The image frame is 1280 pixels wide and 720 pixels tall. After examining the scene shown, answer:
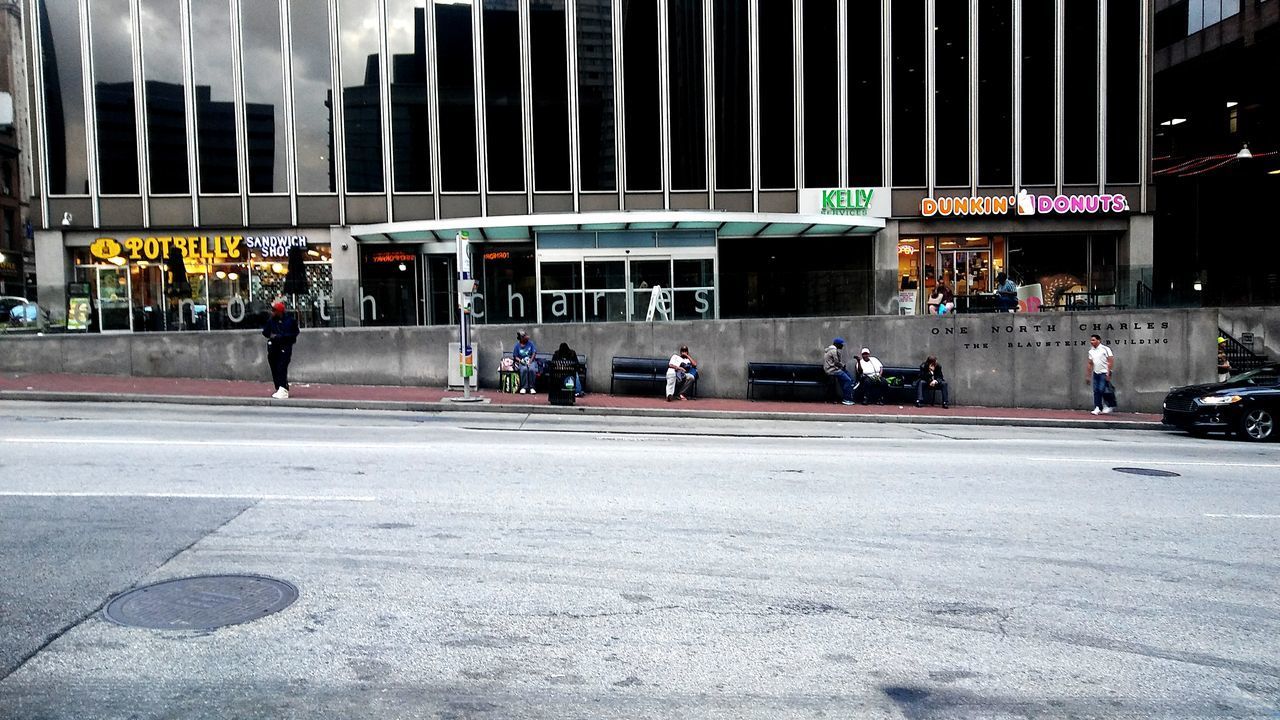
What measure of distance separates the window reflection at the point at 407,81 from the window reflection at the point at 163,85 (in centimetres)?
672

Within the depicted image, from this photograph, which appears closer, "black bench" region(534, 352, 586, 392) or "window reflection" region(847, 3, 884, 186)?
"black bench" region(534, 352, 586, 392)

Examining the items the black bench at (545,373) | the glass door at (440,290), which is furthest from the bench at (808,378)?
the glass door at (440,290)

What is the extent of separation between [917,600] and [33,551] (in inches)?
234

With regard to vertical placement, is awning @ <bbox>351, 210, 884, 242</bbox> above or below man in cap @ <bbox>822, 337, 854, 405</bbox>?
above

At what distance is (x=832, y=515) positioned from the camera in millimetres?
7688

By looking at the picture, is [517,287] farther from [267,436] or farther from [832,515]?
[832,515]

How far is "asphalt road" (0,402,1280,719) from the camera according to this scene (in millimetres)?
4035

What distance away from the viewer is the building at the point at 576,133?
27.8 m

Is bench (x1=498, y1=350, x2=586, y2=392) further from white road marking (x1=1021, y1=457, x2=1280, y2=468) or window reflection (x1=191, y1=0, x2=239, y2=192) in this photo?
window reflection (x1=191, y1=0, x2=239, y2=192)

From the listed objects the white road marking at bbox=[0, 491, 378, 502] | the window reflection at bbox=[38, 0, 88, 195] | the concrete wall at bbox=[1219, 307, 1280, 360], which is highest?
the window reflection at bbox=[38, 0, 88, 195]

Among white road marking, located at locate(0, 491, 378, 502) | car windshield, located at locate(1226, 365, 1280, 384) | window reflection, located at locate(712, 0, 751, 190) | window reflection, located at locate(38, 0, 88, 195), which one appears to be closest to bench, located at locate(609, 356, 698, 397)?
window reflection, located at locate(712, 0, 751, 190)

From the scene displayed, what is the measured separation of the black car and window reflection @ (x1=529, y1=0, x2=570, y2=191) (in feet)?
63.0

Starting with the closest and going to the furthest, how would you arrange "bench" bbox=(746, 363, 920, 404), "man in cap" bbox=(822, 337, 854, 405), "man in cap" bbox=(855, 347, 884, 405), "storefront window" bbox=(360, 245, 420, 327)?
1. "man in cap" bbox=(822, 337, 854, 405)
2. "man in cap" bbox=(855, 347, 884, 405)
3. "bench" bbox=(746, 363, 920, 404)
4. "storefront window" bbox=(360, 245, 420, 327)

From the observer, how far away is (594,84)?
28.9 metres
